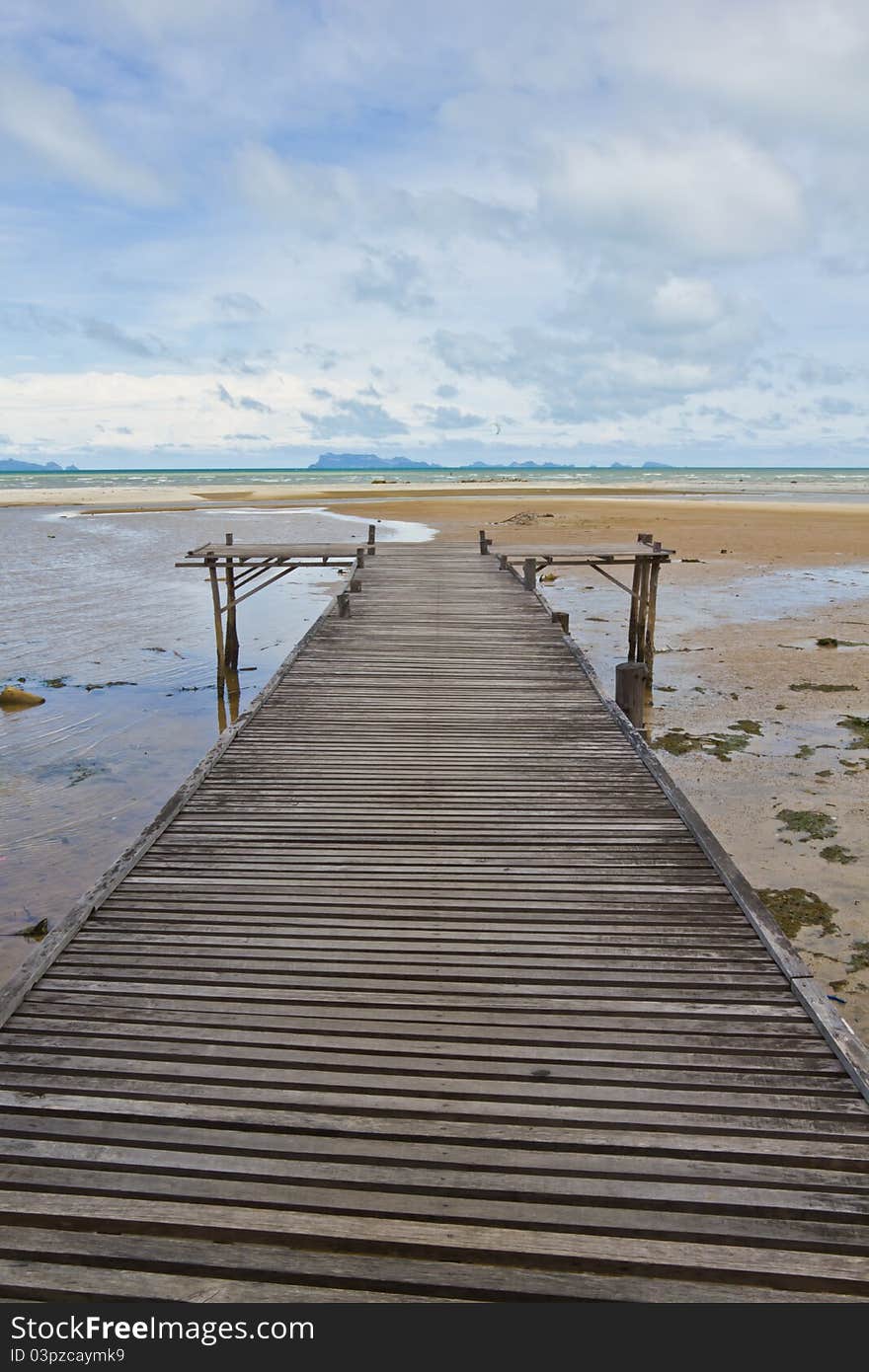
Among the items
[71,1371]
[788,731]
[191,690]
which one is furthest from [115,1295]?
[191,690]

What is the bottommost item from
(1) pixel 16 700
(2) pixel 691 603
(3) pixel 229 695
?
(3) pixel 229 695

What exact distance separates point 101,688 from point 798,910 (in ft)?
41.9

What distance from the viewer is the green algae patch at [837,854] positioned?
29.2ft

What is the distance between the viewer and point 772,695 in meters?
15.1

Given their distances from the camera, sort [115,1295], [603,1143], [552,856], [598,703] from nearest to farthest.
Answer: [115,1295], [603,1143], [552,856], [598,703]

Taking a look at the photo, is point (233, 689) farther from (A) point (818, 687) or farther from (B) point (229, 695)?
(A) point (818, 687)

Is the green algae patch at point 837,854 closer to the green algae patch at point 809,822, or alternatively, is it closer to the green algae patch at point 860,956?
the green algae patch at point 809,822

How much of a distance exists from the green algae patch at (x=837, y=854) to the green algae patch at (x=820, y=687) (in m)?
6.60

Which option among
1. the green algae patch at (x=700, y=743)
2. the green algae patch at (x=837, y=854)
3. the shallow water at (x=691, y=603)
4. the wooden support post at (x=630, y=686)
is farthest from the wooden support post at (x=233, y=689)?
the green algae patch at (x=837, y=854)

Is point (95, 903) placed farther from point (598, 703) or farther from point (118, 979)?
point (598, 703)

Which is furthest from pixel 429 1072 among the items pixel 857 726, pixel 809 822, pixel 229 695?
pixel 229 695

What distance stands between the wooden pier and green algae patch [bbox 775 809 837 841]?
9.73 feet

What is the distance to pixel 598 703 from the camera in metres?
10.3

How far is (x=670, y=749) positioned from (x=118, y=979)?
911cm
